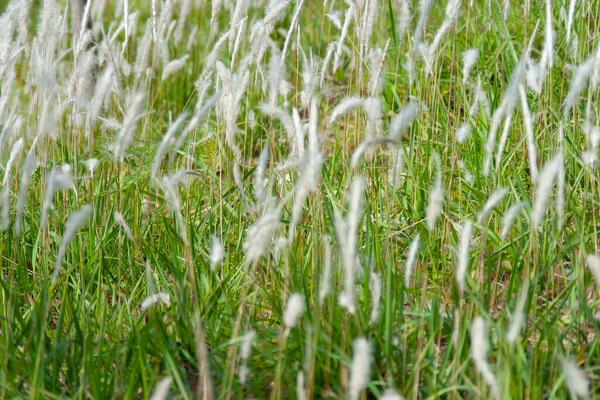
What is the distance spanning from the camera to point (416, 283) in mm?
2127

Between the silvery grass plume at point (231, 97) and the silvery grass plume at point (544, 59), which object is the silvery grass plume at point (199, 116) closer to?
the silvery grass plume at point (231, 97)

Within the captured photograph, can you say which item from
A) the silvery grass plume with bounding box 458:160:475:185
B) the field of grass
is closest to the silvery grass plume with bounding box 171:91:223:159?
the field of grass

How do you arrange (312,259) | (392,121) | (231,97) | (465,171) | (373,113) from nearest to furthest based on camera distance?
(392,121) < (373,113) < (231,97) < (312,259) < (465,171)

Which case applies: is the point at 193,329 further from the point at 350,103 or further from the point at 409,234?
the point at 409,234

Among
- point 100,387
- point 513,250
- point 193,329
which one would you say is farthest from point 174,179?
point 513,250

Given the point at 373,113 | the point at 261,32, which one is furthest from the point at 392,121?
the point at 261,32

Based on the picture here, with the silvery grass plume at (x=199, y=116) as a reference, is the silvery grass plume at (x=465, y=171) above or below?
below

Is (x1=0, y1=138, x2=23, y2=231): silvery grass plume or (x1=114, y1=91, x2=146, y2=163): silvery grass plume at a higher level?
(x1=114, y1=91, x2=146, y2=163): silvery grass plume

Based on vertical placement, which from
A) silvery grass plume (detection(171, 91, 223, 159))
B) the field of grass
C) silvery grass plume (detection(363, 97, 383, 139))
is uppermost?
silvery grass plume (detection(171, 91, 223, 159))

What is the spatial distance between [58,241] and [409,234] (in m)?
1.06

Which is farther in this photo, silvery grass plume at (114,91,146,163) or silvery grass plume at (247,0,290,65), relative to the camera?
silvery grass plume at (247,0,290,65)

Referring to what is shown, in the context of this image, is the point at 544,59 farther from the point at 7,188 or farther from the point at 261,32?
the point at 7,188

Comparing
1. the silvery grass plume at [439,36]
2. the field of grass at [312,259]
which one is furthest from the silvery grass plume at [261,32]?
the silvery grass plume at [439,36]

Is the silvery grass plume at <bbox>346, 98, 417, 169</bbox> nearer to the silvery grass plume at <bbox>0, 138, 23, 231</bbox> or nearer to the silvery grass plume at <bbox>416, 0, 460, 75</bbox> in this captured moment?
the silvery grass plume at <bbox>416, 0, 460, 75</bbox>
